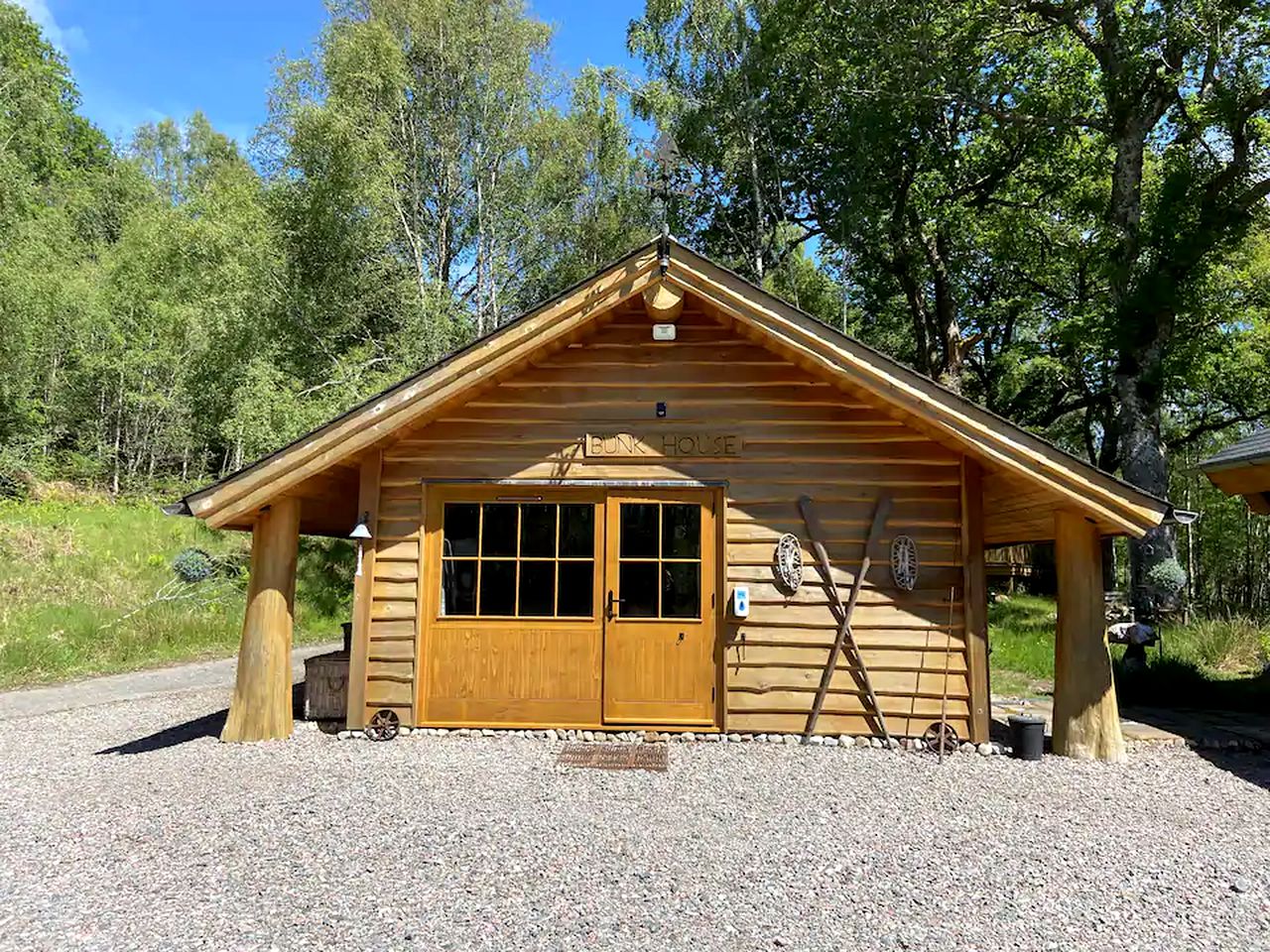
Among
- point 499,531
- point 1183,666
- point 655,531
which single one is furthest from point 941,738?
point 1183,666

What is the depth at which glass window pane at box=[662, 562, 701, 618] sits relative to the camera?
21.5 ft

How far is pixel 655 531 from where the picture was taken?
6.63m

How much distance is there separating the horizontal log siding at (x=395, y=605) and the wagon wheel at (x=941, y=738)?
170 inches

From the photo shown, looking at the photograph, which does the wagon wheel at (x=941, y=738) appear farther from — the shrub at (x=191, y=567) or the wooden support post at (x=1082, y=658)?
the shrub at (x=191, y=567)

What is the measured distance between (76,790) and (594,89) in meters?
19.9

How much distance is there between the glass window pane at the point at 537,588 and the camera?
662 centimetres

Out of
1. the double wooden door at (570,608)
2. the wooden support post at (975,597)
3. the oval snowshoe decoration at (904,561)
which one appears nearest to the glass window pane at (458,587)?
the double wooden door at (570,608)

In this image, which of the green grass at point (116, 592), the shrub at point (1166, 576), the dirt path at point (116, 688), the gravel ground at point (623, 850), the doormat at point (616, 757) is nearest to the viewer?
the gravel ground at point (623, 850)

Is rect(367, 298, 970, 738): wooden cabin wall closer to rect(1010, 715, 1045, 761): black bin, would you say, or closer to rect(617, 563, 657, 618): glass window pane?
rect(1010, 715, 1045, 761): black bin

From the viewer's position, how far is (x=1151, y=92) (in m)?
12.0

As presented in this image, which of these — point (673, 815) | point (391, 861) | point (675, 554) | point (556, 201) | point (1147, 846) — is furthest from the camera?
point (556, 201)

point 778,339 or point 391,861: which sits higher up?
point 778,339

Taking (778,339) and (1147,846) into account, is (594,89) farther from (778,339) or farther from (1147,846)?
(1147,846)

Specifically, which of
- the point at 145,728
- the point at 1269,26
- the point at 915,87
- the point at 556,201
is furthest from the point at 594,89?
the point at 145,728
